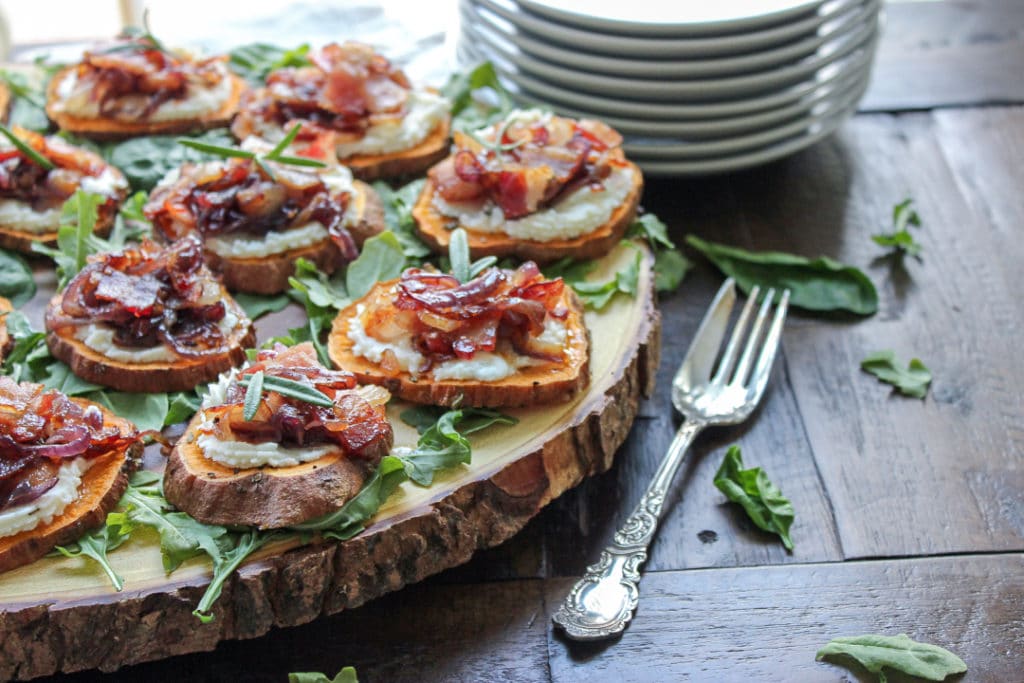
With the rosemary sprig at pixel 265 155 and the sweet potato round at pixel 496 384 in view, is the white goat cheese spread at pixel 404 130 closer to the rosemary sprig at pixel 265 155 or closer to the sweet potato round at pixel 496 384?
the rosemary sprig at pixel 265 155

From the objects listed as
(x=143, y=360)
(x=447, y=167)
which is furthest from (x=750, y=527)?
(x=143, y=360)

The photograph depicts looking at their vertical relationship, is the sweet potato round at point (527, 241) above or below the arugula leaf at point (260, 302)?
above

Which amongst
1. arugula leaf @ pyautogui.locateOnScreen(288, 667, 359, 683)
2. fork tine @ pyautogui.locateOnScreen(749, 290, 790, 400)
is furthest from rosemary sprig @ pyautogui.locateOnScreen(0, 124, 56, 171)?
fork tine @ pyautogui.locateOnScreen(749, 290, 790, 400)

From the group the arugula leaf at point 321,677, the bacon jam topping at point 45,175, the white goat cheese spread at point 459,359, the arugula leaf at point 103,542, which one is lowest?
the arugula leaf at point 321,677

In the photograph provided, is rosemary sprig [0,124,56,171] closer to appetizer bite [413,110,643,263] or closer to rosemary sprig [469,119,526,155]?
appetizer bite [413,110,643,263]

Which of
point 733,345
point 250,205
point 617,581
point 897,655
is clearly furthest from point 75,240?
point 897,655

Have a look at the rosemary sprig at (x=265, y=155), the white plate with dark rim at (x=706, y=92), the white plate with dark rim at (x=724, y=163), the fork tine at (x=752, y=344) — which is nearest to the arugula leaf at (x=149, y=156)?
the rosemary sprig at (x=265, y=155)
